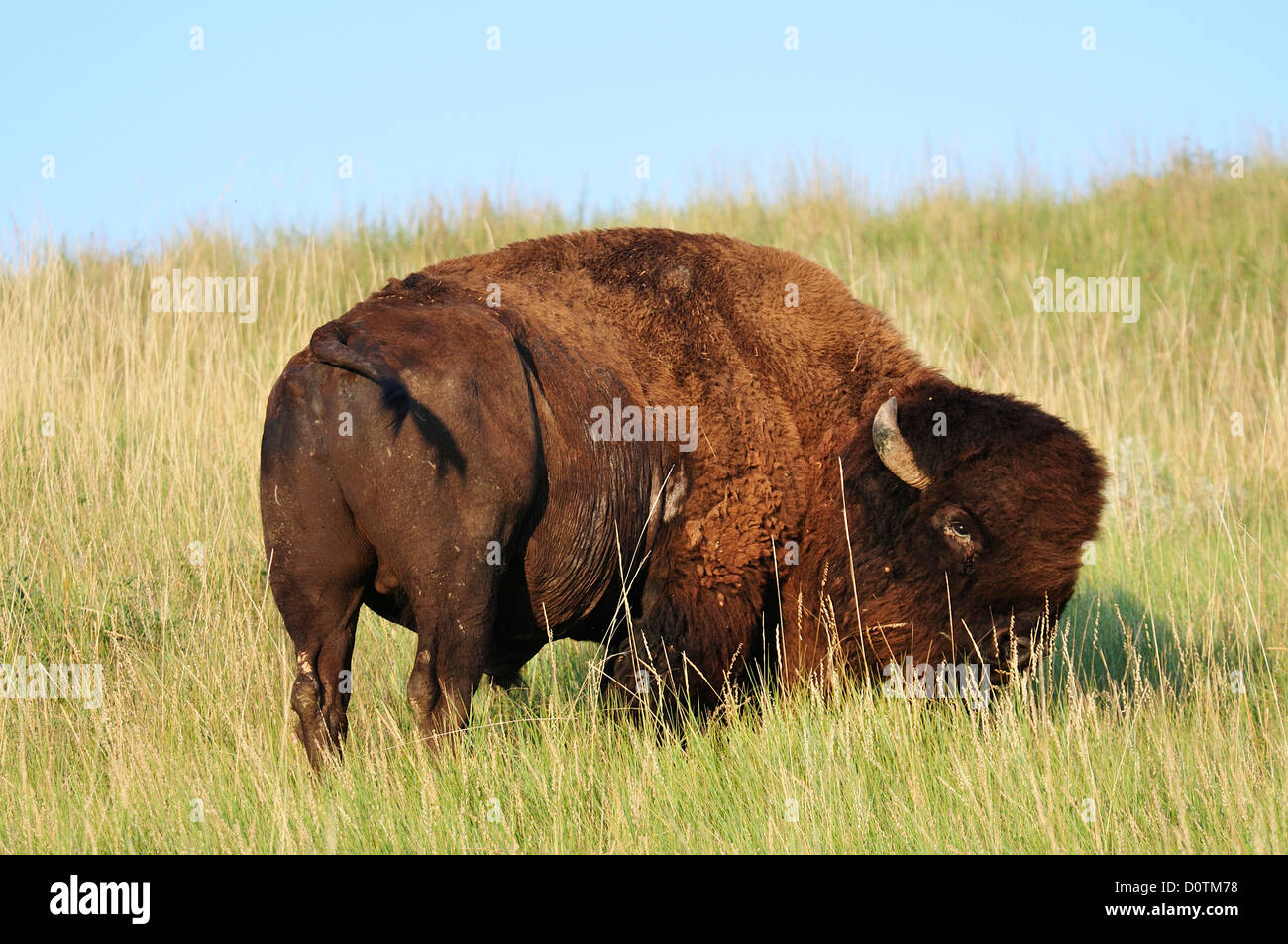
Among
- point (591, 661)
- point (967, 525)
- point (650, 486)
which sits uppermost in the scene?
point (650, 486)

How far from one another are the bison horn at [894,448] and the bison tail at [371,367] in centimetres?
205

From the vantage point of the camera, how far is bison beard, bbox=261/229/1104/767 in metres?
3.95

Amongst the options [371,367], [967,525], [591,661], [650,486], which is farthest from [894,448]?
[371,367]

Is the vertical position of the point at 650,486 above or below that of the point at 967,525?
above

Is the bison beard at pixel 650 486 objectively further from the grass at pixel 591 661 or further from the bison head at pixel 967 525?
the grass at pixel 591 661

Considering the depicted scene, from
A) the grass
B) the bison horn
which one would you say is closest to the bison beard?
the bison horn

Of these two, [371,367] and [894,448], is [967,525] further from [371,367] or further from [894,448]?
[371,367]

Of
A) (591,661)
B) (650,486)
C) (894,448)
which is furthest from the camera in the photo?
(591,661)

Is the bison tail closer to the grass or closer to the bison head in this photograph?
the grass

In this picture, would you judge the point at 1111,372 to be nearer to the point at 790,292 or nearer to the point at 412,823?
the point at 790,292

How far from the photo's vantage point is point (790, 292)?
5383 millimetres

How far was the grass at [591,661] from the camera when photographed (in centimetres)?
399

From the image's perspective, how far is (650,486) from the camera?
4.73m

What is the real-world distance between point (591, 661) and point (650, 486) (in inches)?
39.3
